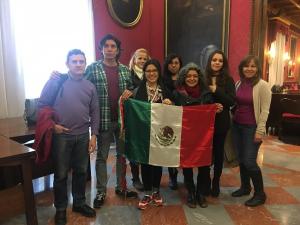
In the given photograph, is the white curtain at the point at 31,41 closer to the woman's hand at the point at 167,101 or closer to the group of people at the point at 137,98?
the group of people at the point at 137,98

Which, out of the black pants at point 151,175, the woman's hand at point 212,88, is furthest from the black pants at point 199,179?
the woman's hand at point 212,88

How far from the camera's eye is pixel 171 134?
2.51 meters

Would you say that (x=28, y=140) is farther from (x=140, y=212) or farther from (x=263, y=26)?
(x=263, y=26)

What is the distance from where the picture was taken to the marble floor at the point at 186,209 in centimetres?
237

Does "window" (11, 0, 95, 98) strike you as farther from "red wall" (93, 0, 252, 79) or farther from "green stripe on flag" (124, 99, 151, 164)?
"green stripe on flag" (124, 99, 151, 164)

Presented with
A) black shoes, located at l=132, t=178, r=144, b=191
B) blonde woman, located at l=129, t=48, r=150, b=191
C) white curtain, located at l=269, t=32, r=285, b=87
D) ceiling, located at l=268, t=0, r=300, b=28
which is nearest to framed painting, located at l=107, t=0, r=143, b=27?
blonde woman, located at l=129, t=48, r=150, b=191

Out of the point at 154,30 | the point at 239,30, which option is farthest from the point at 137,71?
the point at 154,30

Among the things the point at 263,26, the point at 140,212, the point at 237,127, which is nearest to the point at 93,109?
the point at 140,212

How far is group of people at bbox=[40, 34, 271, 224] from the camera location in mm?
2234

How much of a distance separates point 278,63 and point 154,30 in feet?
17.4

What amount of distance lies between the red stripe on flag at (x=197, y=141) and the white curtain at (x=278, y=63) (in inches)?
271

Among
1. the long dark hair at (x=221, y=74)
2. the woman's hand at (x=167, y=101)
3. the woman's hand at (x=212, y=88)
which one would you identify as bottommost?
the woman's hand at (x=167, y=101)

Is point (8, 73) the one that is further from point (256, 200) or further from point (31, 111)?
point (256, 200)

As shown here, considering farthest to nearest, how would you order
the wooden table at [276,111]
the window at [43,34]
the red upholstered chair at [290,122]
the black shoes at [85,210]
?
the wooden table at [276,111] → the red upholstered chair at [290,122] → the window at [43,34] → the black shoes at [85,210]
